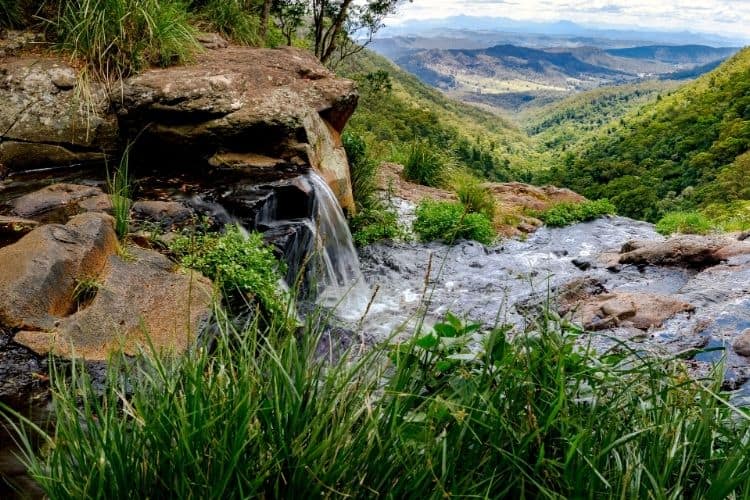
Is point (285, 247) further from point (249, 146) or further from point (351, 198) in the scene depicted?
point (351, 198)

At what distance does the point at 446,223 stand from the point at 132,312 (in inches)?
244

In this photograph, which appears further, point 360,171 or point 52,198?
point 360,171

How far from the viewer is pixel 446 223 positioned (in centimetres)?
909

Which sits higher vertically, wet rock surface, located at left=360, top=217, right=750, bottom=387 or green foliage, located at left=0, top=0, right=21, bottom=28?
green foliage, located at left=0, top=0, right=21, bottom=28

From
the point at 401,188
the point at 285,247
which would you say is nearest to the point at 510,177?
the point at 401,188

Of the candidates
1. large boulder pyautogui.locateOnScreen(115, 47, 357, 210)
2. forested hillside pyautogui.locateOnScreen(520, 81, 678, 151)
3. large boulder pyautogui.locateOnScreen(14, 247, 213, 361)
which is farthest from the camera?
forested hillside pyautogui.locateOnScreen(520, 81, 678, 151)

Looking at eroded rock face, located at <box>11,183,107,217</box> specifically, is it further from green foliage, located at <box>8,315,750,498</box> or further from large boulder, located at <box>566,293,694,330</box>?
large boulder, located at <box>566,293,694,330</box>

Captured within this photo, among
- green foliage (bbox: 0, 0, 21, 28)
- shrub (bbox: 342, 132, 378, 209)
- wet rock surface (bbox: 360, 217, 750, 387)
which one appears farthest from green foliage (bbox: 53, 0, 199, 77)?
wet rock surface (bbox: 360, 217, 750, 387)

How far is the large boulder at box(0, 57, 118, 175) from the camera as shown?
6270mm

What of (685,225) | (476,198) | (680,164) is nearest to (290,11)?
(476,198)

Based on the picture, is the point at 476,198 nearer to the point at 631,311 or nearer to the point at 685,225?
the point at 685,225

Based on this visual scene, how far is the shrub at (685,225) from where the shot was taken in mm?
10570

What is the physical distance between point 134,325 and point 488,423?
2.75 m

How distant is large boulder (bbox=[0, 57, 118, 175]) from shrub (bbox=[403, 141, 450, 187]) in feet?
23.8
